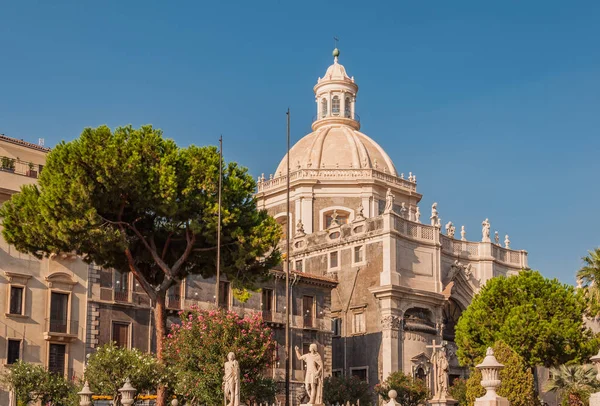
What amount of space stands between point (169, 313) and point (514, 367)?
16274 millimetres

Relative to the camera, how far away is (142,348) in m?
43.1

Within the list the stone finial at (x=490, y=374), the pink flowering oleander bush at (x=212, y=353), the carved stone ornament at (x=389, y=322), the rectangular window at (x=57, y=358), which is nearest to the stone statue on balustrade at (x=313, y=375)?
the pink flowering oleander bush at (x=212, y=353)

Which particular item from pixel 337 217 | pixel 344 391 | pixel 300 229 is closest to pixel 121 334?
pixel 344 391

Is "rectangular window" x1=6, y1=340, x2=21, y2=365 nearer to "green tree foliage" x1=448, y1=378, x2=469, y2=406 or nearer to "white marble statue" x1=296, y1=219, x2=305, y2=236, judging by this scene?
"green tree foliage" x1=448, y1=378, x2=469, y2=406

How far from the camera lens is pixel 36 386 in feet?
116

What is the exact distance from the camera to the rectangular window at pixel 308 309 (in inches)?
1996

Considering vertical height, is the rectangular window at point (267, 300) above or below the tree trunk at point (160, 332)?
above

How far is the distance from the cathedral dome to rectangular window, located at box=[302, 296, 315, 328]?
1617cm

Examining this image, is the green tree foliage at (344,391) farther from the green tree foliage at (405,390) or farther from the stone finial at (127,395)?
the stone finial at (127,395)

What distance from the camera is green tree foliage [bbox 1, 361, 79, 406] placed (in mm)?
35219

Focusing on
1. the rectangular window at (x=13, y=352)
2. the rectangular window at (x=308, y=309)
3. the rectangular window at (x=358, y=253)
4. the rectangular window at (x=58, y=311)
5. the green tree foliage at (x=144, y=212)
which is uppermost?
the rectangular window at (x=358, y=253)

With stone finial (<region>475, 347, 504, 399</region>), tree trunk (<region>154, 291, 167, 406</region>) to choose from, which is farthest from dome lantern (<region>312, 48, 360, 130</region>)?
stone finial (<region>475, 347, 504, 399</region>)

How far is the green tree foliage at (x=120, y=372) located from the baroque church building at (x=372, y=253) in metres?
17.0

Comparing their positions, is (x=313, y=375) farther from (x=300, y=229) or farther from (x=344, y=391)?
(x=300, y=229)
